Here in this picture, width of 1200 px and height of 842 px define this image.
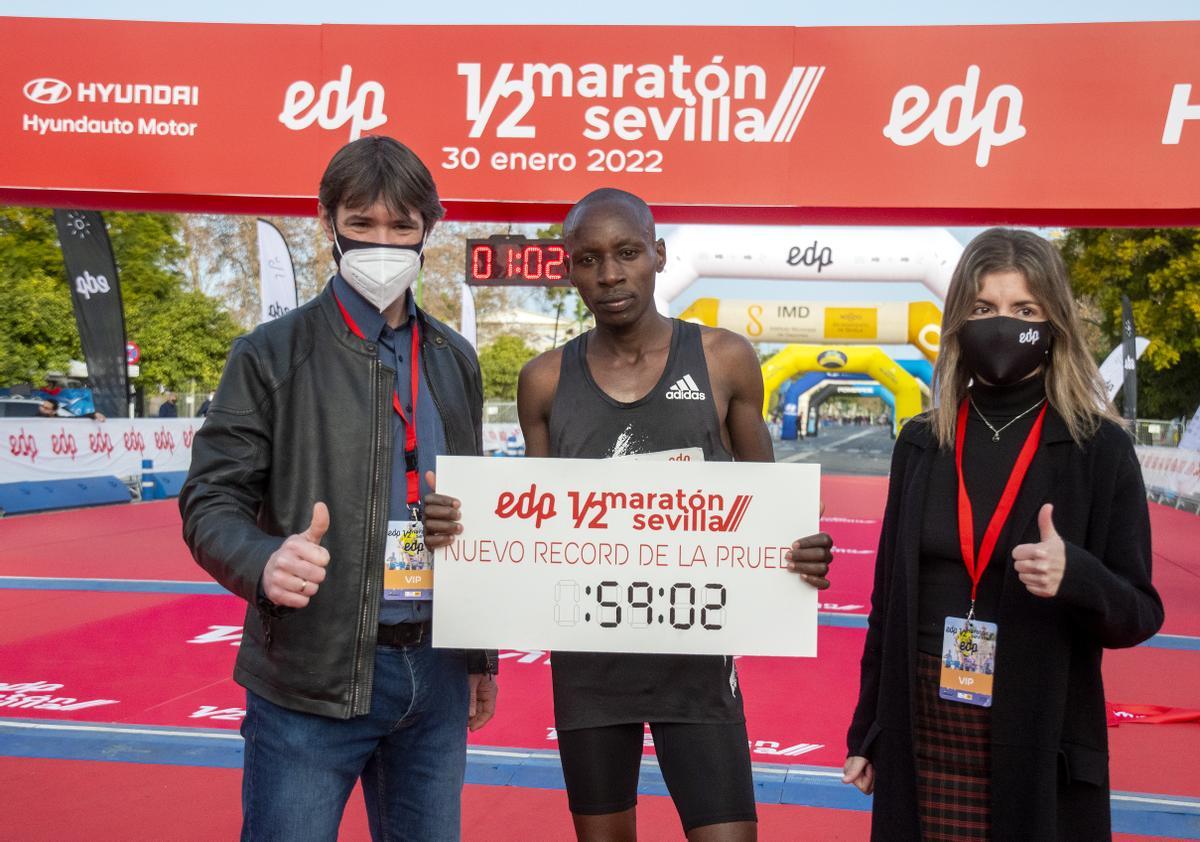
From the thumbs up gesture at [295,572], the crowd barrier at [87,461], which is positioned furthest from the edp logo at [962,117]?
the crowd barrier at [87,461]

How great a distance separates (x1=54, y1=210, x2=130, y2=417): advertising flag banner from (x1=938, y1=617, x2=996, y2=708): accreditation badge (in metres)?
13.7

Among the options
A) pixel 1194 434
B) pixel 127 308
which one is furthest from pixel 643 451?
pixel 127 308

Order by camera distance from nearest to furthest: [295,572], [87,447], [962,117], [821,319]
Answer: [295,572], [962,117], [87,447], [821,319]

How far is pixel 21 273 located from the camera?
33.0 m

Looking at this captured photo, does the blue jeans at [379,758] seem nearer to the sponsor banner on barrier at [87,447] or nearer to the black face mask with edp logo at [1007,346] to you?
the black face mask with edp logo at [1007,346]

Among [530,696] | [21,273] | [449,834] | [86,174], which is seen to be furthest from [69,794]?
[21,273]

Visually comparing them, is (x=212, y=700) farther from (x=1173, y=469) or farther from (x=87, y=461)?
(x=1173, y=469)

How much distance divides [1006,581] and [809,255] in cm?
1376

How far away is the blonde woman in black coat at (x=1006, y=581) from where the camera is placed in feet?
6.79

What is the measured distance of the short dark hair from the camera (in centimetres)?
223

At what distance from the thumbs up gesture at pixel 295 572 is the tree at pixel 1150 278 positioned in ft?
89.9

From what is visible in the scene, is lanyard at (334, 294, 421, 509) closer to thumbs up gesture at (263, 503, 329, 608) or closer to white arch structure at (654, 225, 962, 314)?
thumbs up gesture at (263, 503, 329, 608)

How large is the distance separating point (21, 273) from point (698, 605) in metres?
35.4

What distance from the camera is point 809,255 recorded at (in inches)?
609
